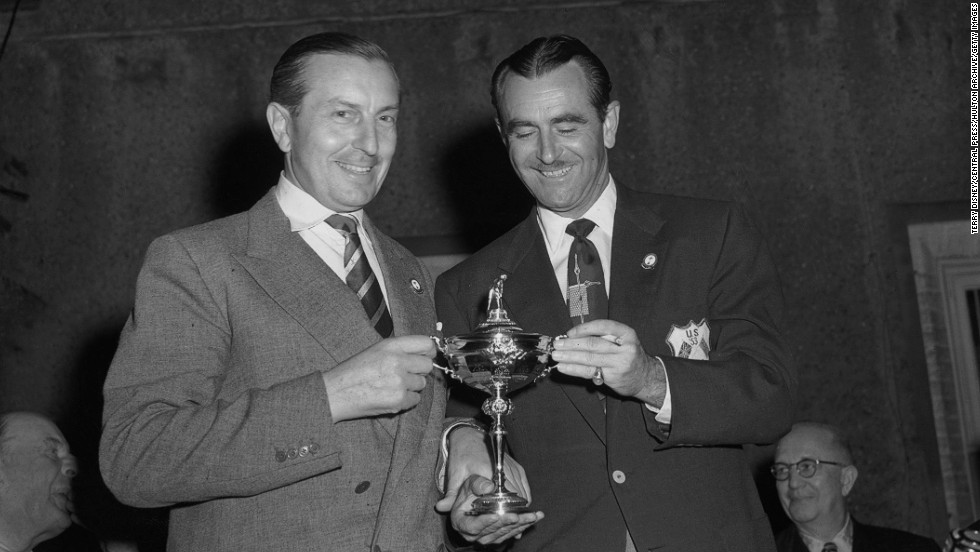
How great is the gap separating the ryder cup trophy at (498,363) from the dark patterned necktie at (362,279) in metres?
0.23

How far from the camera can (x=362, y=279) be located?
227cm

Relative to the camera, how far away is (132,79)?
4848 millimetres

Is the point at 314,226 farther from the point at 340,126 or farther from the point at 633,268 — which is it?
the point at 633,268

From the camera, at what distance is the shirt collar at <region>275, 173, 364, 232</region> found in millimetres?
2312

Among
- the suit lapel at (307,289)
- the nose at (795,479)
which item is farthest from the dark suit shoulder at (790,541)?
the suit lapel at (307,289)

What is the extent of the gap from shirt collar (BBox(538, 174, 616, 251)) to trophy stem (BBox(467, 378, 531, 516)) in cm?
55

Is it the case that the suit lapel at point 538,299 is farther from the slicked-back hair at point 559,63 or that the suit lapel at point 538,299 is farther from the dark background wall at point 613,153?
the dark background wall at point 613,153

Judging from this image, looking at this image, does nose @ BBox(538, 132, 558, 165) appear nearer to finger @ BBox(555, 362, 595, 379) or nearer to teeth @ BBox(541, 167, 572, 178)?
teeth @ BBox(541, 167, 572, 178)

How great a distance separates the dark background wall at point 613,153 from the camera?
14.9 ft

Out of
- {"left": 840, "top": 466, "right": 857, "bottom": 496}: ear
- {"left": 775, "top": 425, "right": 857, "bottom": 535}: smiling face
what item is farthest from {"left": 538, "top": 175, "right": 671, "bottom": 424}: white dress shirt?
{"left": 840, "top": 466, "right": 857, "bottom": 496}: ear

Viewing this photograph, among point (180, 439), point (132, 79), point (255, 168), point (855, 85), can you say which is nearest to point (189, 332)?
point (180, 439)

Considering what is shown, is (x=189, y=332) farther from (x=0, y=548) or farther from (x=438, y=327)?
(x=0, y=548)

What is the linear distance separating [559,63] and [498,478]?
107 cm

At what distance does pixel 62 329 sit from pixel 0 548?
4.07 feet
